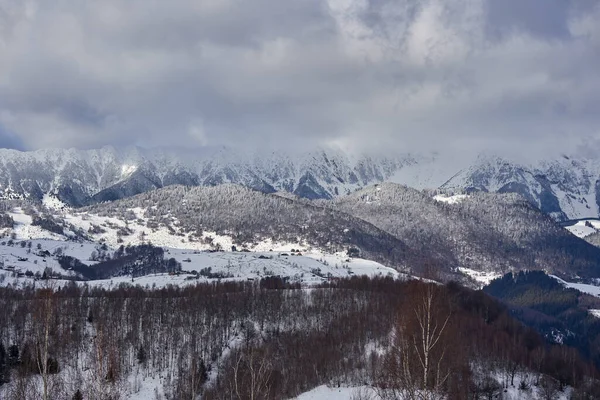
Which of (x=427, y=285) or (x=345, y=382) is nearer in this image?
(x=427, y=285)

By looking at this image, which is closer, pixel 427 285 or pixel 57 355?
pixel 427 285

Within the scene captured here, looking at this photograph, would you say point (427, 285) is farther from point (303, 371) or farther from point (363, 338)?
point (363, 338)

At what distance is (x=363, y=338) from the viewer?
183250mm

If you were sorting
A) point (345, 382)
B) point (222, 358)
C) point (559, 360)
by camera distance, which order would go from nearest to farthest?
point (345, 382) → point (559, 360) → point (222, 358)

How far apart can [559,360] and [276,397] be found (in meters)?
91.7

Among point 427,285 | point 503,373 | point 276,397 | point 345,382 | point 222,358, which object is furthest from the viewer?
point 222,358

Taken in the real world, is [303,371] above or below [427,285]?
below

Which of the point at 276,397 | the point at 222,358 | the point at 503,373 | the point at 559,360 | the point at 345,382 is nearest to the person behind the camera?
the point at 276,397

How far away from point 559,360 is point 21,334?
16130cm

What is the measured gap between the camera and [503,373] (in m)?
164

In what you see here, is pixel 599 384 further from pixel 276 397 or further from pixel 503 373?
pixel 276 397

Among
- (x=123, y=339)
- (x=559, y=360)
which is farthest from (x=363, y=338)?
(x=123, y=339)

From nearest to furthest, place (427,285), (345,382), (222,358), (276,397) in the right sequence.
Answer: (427,285)
(276,397)
(345,382)
(222,358)

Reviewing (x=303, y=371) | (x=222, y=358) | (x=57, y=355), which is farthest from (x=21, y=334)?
(x=303, y=371)
